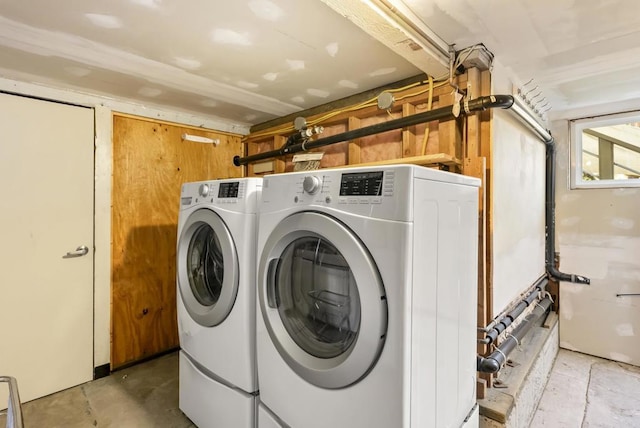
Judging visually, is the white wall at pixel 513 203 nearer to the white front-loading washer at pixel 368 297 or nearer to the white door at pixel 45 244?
the white front-loading washer at pixel 368 297

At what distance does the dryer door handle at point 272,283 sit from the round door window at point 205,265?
0.55 m

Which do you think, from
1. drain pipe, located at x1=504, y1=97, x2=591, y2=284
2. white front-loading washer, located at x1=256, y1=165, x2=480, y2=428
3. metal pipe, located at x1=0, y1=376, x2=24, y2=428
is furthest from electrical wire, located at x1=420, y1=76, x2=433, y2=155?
metal pipe, located at x1=0, y1=376, x2=24, y2=428

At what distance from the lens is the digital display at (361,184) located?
1057 millimetres

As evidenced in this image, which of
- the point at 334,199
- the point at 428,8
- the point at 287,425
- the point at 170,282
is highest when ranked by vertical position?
the point at 428,8

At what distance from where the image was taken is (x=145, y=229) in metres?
2.76

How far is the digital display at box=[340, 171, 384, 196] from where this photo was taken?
3.47 ft

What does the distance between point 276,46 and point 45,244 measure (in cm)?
210

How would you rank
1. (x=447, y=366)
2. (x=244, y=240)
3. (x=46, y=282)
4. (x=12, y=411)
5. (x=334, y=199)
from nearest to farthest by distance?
1. (x=12, y=411)
2. (x=334, y=199)
3. (x=447, y=366)
4. (x=244, y=240)
5. (x=46, y=282)

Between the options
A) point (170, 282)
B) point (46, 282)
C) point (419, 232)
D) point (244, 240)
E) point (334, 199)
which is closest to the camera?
point (419, 232)

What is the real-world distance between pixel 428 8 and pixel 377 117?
3.17 ft

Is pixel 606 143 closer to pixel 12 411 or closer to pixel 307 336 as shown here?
pixel 307 336

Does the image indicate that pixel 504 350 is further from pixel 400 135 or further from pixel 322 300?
pixel 400 135

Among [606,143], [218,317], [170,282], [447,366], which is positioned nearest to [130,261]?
[170,282]

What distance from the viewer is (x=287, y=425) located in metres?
1.35
